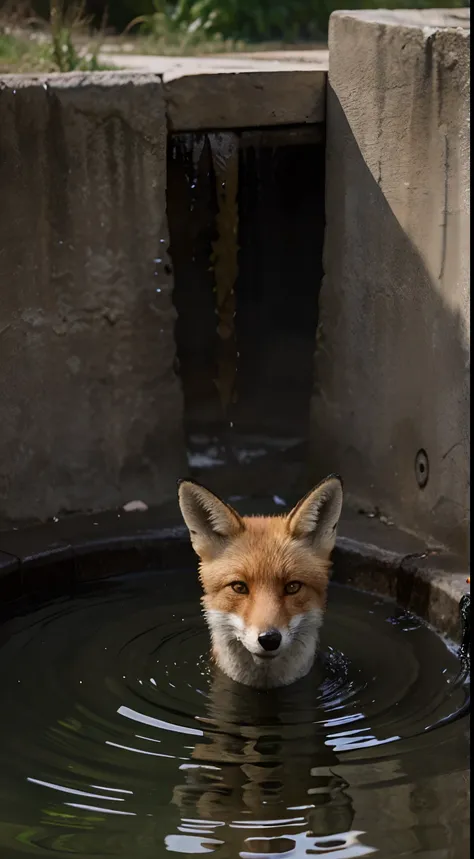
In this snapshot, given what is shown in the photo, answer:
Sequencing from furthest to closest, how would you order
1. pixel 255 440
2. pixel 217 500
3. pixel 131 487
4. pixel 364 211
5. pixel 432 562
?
pixel 255 440 → pixel 131 487 → pixel 364 211 → pixel 432 562 → pixel 217 500

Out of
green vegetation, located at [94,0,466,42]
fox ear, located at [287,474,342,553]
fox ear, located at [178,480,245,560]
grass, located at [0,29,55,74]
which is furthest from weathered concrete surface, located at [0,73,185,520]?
green vegetation, located at [94,0,466,42]

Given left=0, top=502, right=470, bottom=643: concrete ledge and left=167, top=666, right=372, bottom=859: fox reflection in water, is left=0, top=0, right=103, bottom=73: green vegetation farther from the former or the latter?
left=167, top=666, right=372, bottom=859: fox reflection in water

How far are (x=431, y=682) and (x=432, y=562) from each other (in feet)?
3.05

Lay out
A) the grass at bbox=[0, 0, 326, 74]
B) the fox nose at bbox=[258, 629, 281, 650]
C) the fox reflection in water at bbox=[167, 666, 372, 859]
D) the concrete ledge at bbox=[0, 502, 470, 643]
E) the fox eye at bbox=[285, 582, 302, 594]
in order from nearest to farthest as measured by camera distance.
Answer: the fox reflection in water at bbox=[167, 666, 372, 859] < the fox nose at bbox=[258, 629, 281, 650] < the fox eye at bbox=[285, 582, 302, 594] < the concrete ledge at bbox=[0, 502, 470, 643] < the grass at bbox=[0, 0, 326, 74]

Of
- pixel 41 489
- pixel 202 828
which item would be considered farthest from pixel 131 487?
pixel 202 828

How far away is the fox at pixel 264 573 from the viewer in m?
4.86

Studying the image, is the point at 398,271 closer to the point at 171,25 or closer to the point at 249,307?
the point at 249,307

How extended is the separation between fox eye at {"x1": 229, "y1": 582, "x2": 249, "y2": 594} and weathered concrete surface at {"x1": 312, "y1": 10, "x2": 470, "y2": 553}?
5.32 ft

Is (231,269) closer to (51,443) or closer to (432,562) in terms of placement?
(51,443)

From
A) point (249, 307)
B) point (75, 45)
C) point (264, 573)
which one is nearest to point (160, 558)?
point (249, 307)

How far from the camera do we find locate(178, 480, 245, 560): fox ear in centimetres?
500

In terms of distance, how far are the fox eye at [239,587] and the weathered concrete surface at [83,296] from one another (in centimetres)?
222

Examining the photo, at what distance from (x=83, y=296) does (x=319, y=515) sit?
2.38 metres

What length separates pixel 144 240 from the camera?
6852mm
